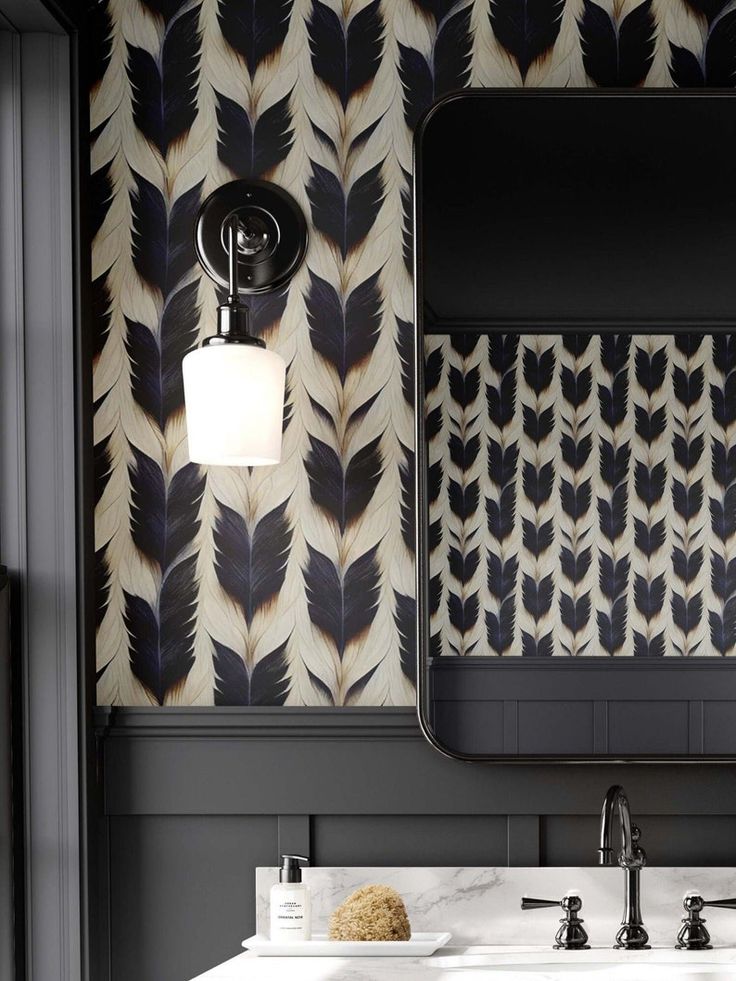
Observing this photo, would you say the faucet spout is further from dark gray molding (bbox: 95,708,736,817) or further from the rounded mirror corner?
the rounded mirror corner

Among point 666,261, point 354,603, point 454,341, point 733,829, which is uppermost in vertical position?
point 666,261

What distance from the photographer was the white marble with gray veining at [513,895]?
6.09 feet

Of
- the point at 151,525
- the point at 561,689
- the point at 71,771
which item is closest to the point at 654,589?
the point at 561,689

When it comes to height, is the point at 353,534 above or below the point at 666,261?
below

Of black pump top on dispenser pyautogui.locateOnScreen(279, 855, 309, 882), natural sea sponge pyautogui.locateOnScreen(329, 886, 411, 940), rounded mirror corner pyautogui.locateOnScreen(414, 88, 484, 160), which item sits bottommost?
natural sea sponge pyautogui.locateOnScreen(329, 886, 411, 940)

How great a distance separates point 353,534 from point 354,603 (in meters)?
0.11

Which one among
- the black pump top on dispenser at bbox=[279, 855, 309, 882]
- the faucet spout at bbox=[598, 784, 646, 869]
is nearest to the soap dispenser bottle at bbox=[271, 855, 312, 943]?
the black pump top on dispenser at bbox=[279, 855, 309, 882]

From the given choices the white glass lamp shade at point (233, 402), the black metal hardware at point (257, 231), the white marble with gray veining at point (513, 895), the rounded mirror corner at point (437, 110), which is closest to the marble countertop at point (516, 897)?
the white marble with gray veining at point (513, 895)

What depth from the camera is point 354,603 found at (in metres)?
1.93

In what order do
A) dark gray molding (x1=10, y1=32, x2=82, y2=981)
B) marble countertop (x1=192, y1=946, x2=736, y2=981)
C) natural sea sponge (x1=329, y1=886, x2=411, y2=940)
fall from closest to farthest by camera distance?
marble countertop (x1=192, y1=946, x2=736, y2=981) → natural sea sponge (x1=329, y1=886, x2=411, y2=940) → dark gray molding (x1=10, y1=32, x2=82, y2=981)

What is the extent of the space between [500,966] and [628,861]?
0.25 m

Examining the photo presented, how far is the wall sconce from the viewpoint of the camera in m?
1.77

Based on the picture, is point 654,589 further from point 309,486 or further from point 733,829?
point 309,486

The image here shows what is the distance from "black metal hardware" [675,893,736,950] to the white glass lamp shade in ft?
3.09
